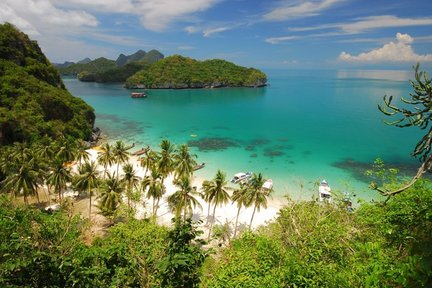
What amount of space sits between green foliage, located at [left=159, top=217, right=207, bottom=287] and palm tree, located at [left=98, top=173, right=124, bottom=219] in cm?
2440

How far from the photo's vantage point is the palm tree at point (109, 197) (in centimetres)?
3538

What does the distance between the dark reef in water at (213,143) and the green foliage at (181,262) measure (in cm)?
5875

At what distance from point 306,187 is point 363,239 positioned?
35124mm

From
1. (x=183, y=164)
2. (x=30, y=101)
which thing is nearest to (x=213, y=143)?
(x=183, y=164)

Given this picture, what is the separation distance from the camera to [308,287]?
33.1 feet

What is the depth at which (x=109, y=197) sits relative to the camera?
35.2 meters

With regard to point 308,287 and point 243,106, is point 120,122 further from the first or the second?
point 308,287

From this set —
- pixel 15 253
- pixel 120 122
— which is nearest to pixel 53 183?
pixel 15 253

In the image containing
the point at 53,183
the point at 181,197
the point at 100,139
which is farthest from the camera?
the point at 100,139

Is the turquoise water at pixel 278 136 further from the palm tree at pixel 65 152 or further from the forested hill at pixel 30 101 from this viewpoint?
the palm tree at pixel 65 152

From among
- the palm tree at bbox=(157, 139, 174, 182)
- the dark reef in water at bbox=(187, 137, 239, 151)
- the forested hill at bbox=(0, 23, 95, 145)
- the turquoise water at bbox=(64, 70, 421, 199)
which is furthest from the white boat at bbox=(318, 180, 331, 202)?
the forested hill at bbox=(0, 23, 95, 145)

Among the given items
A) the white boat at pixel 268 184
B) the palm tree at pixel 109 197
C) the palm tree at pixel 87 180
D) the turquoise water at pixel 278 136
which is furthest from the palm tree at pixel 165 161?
the white boat at pixel 268 184

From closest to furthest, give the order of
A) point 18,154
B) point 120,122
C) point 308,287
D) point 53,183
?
point 308,287 < point 53,183 < point 18,154 < point 120,122

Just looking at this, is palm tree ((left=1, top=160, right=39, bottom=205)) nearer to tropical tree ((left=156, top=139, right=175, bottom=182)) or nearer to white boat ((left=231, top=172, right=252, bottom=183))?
tropical tree ((left=156, top=139, right=175, bottom=182))
